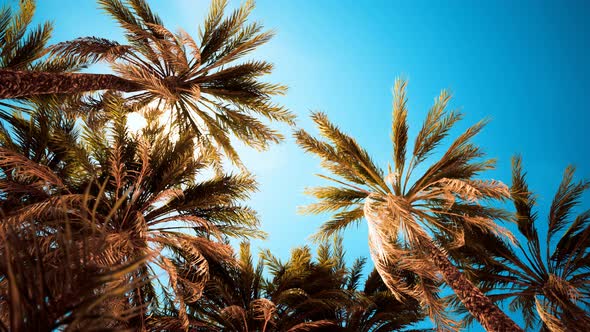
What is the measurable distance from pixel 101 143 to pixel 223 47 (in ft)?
12.7

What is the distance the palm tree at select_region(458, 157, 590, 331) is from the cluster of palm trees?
4 centimetres

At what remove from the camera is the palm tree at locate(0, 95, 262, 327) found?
623 centimetres

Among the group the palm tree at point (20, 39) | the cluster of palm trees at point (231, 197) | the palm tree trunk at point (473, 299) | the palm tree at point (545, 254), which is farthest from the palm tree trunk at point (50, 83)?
the palm tree at point (545, 254)

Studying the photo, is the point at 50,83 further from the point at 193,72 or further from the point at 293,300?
the point at 293,300

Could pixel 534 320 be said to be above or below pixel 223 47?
below

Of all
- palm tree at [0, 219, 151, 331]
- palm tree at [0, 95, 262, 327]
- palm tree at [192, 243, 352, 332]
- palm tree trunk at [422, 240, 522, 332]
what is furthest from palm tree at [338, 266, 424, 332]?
palm tree at [0, 219, 151, 331]

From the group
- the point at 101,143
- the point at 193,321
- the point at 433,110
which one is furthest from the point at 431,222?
the point at 101,143

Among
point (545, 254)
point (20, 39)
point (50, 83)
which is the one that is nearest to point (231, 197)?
point (50, 83)

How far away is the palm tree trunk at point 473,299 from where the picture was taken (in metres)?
5.83

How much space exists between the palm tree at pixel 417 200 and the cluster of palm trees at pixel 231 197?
4cm

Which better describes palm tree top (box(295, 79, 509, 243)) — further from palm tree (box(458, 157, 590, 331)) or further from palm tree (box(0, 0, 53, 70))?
palm tree (box(0, 0, 53, 70))

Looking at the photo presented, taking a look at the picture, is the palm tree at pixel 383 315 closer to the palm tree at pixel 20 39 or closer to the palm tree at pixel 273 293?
the palm tree at pixel 273 293

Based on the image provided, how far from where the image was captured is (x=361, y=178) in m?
9.32

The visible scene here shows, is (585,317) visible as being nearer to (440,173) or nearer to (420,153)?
(440,173)
